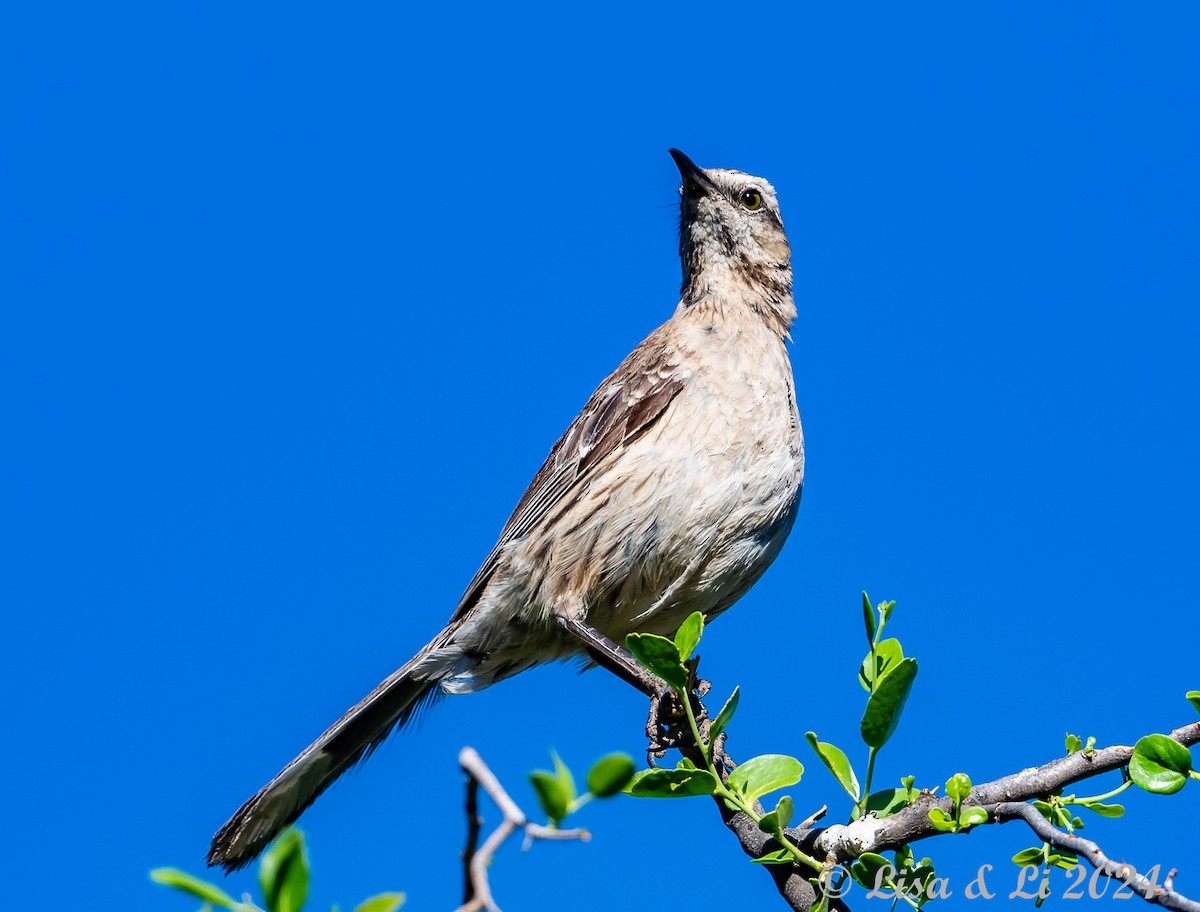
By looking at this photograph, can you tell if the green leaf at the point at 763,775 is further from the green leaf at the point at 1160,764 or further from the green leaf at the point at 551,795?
the green leaf at the point at 551,795

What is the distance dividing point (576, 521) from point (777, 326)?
6.08 ft

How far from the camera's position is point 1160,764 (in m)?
2.55

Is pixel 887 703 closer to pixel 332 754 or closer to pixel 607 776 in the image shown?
pixel 607 776

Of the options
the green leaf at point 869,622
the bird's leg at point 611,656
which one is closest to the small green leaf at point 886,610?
the green leaf at point 869,622

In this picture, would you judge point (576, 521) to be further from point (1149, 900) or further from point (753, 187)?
point (1149, 900)

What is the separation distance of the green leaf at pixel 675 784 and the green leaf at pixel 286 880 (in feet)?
5.83

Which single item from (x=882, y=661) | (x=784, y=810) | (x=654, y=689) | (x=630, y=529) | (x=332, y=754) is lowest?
(x=784, y=810)

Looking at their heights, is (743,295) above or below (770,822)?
above

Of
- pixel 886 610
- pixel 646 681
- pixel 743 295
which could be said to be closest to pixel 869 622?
pixel 886 610

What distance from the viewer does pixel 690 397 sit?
18.9 feet

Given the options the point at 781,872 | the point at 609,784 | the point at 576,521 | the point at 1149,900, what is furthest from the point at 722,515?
the point at 609,784

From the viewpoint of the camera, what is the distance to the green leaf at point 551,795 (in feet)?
4.86

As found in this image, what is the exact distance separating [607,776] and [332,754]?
4001mm

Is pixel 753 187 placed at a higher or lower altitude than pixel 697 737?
higher
